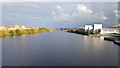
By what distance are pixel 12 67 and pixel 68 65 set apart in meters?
2.81

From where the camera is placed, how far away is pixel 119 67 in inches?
181

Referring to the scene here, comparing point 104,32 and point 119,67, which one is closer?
point 119,67

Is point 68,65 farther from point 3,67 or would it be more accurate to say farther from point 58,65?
point 3,67

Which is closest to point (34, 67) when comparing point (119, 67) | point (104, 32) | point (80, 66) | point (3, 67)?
point (3, 67)

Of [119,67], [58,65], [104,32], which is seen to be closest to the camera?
[119,67]

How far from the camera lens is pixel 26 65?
4.96 meters

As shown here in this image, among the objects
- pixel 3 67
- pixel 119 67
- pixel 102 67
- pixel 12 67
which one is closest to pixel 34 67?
pixel 12 67

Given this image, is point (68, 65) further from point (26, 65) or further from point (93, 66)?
point (26, 65)

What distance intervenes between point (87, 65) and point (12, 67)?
12.4 feet

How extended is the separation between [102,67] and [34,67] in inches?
131

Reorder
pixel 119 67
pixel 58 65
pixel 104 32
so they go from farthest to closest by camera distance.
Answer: pixel 104 32 → pixel 58 65 → pixel 119 67

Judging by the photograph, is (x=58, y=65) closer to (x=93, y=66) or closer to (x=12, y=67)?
(x=93, y=66)

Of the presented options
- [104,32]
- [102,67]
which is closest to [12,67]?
[102,67]

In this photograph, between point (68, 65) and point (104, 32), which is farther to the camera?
point (104, 32)
